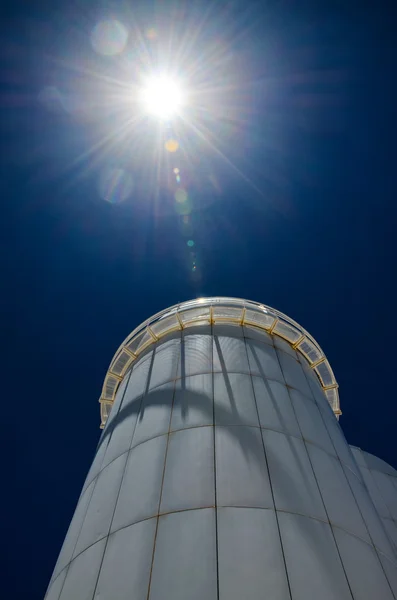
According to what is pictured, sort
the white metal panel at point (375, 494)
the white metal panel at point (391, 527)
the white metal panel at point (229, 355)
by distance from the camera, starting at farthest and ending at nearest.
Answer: the white metal panel at point (375, 494) → the white metal panel at point (391, 527) → the white metal panel at point (229, 355)

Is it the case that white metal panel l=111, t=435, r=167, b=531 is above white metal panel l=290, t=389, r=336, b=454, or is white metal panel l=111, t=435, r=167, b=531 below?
below

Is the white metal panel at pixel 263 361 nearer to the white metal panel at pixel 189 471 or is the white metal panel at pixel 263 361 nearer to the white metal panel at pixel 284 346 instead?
the white metal panel at pixel 284 346

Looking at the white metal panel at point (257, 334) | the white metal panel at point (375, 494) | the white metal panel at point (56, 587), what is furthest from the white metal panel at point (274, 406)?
the white metal panel at point (375, 494)

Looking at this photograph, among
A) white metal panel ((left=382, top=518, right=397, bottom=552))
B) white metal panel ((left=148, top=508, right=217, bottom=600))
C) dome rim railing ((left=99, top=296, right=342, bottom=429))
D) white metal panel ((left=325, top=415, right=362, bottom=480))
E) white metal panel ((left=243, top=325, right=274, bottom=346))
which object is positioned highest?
dome rim railing ((left=99, top=296, right=342, bottom=429))

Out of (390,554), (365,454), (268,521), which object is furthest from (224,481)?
(365,454)

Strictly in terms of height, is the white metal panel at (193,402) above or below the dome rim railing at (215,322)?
below

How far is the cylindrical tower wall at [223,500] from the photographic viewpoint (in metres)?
6.55

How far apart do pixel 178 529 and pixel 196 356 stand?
18.6 ft

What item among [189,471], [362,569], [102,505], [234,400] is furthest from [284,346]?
[102,505]

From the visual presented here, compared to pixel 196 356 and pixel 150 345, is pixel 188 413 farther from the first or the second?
pixel 150 345

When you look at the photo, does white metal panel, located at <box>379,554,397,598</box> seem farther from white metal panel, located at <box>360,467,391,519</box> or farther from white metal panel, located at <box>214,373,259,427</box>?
white metal panel, located at <box>360,467,391,519</box>

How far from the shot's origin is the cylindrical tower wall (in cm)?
655

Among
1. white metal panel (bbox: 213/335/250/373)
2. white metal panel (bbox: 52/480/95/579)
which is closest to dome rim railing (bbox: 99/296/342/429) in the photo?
white metal panel (bbox: 213/335/250/373)

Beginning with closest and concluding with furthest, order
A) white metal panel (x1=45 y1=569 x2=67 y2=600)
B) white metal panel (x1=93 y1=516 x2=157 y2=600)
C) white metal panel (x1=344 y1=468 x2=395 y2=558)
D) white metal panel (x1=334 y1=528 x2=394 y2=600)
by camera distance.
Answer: white metal panel (x1=93 y1=516 x2=157 y2=600) → white metal panel (x1=334 y1=528 x2=394 y2=600) → white metal panel (x1=45 y1=569 x2=67 y2=600) → white metal panel (x1=344 y1=468 x2=395 y2=558)
